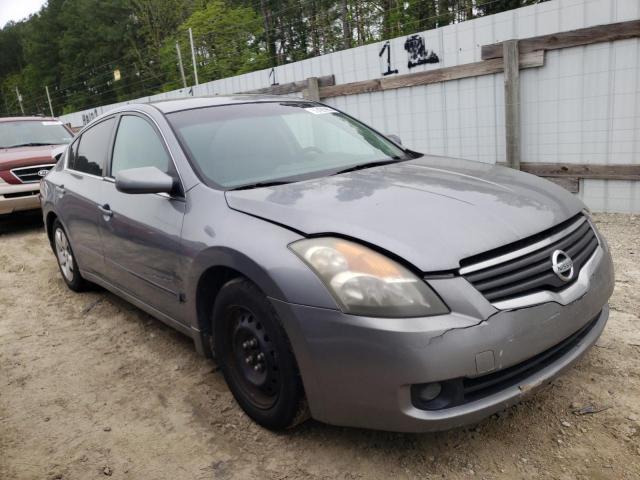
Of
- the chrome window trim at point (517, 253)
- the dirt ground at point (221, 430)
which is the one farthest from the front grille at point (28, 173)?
the chrome window trim at point (517, 253)

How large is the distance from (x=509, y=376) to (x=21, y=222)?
9113mm

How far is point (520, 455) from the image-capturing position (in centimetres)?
221

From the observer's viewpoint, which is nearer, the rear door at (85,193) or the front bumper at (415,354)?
the front bumper at (415,354)

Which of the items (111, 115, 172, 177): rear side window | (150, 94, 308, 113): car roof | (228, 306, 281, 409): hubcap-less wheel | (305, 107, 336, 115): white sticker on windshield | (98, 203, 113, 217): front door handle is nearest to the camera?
(228, 306, 281, 409): hubcap-less wheel

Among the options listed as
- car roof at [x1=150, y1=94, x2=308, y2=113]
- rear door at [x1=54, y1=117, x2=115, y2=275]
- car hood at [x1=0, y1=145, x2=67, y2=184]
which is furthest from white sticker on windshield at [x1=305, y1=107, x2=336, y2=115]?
car hood at [x1=0, y1=145, x2=67, y2=184]

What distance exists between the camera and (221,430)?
2.57 m

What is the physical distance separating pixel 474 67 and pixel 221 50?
25.2 metres

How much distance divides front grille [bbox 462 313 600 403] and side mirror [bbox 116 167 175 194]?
1750mm

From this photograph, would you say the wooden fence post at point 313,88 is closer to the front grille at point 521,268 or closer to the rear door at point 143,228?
the rear door at point 143,228

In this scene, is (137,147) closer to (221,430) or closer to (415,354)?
(221,430)

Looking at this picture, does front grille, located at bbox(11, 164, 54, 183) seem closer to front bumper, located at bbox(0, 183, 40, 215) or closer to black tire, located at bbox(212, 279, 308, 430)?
front bumper, located at bbox(0, 183, 40, 215)

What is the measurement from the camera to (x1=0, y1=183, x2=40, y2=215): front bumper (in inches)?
296

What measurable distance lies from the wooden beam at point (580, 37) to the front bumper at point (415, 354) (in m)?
4.50

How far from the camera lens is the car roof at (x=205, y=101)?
332 cm
